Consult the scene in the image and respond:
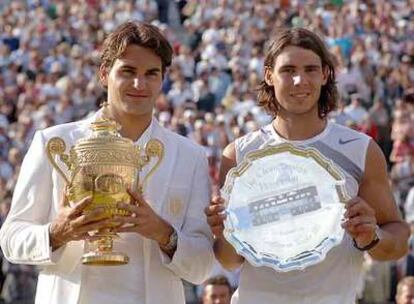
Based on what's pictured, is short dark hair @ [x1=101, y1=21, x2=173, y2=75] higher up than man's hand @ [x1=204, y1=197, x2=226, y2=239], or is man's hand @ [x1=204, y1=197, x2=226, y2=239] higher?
short dark hair @ [x1=101, y1=21, x2=173, y2=75]

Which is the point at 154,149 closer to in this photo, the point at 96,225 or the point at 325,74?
the point at 96,225

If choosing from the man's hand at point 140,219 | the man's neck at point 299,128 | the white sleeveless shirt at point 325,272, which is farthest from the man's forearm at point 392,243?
the man's hand at point 140,219

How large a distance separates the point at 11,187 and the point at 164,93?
5.13 metres

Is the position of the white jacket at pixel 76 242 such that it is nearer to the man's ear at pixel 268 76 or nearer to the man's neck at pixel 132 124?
the man's neck at pixel 132 124

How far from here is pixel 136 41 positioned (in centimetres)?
579

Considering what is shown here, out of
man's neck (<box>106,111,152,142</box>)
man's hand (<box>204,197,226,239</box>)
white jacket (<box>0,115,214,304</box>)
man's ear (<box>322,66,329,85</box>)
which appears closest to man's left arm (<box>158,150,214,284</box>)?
white jacket (<box>0,115,214,304</box>)

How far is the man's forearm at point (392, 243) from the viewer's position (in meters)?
5.66

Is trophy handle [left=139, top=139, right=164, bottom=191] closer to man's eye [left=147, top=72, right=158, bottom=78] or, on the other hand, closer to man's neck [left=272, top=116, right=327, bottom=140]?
man's eye [left=147, top=72, right=158, bottom=78]

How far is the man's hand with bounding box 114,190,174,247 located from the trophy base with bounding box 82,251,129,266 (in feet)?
0.32

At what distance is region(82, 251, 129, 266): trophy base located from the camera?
17.8ft

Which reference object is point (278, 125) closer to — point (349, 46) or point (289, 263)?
point (289, 263)

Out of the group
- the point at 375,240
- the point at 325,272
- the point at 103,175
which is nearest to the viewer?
the point at 103,175

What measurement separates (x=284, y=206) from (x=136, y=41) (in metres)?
0.91

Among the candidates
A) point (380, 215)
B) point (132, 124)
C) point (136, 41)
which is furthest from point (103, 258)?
point (380, 215)
